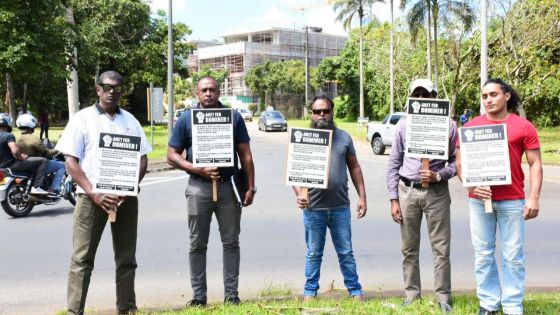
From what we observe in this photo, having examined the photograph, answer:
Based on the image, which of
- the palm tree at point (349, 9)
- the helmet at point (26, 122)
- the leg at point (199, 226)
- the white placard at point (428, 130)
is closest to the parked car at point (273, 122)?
the palm tree at point (349, 9)

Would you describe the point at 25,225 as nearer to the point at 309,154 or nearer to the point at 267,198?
the point at 267,198

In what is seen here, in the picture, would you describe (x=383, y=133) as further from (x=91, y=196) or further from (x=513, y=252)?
(x=91, y=196)

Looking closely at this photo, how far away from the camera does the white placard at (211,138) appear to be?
206 inches

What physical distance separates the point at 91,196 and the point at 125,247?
553 mm

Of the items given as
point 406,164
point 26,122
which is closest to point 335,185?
point 406,164

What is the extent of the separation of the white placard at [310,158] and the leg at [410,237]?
68 centimetres

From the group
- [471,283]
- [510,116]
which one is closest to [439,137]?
[510,116]

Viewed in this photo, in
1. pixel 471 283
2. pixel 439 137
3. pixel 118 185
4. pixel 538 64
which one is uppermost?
pixel 538 64

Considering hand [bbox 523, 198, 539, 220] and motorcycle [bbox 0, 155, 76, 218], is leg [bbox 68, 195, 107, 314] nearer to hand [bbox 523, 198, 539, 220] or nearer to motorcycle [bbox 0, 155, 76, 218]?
hand [bbox 523, 198, 539, 220]

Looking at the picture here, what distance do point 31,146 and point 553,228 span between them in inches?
340

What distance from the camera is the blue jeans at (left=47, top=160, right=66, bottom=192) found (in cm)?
1094

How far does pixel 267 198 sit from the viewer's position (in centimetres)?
1271

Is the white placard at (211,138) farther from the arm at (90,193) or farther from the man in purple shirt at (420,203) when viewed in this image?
the man in purple shirt at (420,203)

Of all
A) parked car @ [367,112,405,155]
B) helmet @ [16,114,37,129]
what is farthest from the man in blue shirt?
parked car @ [367,112,405,155]
